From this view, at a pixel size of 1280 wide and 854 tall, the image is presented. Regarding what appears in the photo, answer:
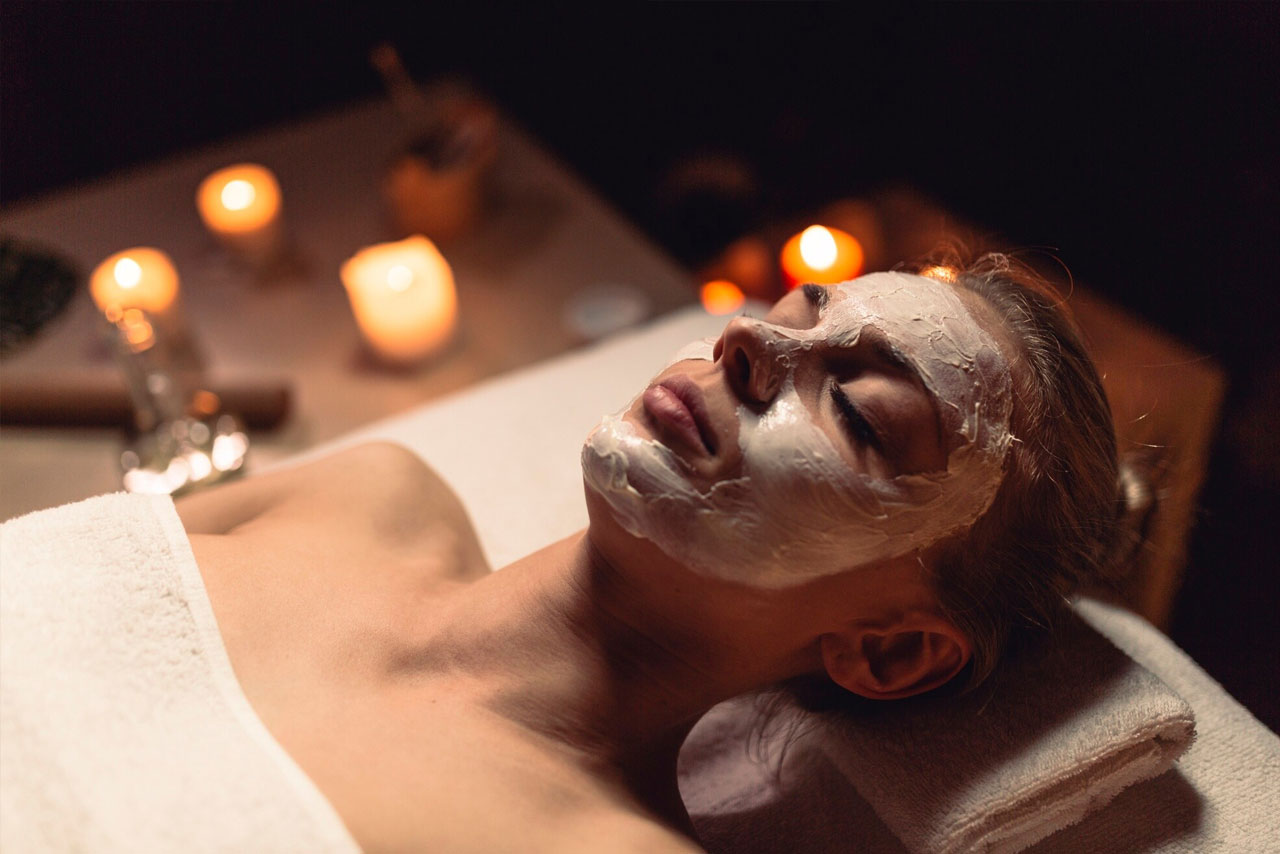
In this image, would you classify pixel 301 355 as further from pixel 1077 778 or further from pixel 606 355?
pixel 1077 778

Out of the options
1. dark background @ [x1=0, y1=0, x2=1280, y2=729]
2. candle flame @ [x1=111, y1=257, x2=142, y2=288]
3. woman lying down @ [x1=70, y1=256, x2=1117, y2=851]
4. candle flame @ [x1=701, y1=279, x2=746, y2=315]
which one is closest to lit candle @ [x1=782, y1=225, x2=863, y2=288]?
candle flame @ [x1=701, y1=279, x2=746, y2=315]

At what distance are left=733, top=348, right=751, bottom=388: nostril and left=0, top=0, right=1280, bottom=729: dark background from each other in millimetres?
884

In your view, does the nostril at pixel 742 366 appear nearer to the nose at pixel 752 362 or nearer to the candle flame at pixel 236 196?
the nose at pixel 752 362

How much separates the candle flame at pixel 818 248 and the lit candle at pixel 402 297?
0.63 m

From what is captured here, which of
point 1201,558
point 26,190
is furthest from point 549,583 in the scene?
point 26,190

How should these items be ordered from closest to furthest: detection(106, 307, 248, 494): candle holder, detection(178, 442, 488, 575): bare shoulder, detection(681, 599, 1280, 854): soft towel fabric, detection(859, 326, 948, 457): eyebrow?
1. detection(859, 326, 948, 457): eyebrow
2. detection(681, 599, 1280, 854): soft towel fabric
3. detection(178, 442, 488, 575): bare shoulder
4. detection(106, 307, 248, 494): candle holder

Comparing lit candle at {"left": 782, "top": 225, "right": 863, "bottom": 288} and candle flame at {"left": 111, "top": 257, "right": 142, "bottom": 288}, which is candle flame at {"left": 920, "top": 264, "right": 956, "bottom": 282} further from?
candle flame at {"left": 111, "top": 257, "right": 142, "bottom": 288}

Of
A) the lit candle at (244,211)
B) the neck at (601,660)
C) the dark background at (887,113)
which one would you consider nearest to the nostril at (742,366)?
the neck at (601,660)

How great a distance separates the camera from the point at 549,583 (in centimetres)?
100

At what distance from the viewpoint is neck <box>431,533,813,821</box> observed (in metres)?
0.96

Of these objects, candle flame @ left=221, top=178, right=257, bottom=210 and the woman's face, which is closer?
the woman's face

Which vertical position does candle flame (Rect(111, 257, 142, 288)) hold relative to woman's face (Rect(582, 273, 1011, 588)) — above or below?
below

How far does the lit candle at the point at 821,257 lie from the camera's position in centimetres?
178

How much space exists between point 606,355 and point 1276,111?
3.09 feet
